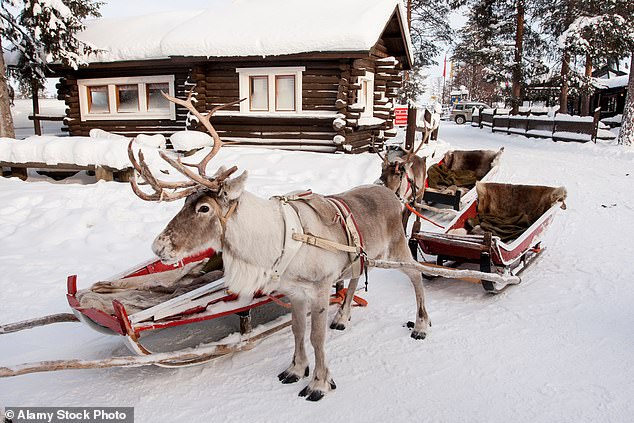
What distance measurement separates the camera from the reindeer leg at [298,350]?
146 inches

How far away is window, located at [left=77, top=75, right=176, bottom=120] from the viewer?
16641mm

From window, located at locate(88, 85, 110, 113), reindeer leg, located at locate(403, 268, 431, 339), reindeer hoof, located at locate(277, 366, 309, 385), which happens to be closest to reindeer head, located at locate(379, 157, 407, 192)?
reindeer leg, located at locate(403, 268, 431, 339)

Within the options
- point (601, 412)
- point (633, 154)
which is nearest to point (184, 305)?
point (601, 412)

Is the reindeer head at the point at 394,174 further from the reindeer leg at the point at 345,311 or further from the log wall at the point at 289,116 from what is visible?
the log wall at the point at 289,116

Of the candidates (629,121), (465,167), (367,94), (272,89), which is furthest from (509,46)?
(465,167)

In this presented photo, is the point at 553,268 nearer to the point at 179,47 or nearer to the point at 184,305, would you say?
the point at 184,305

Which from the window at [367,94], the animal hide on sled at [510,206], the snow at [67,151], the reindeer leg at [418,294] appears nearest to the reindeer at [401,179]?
the animal hide on sled at [510,206]

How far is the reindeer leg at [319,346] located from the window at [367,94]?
11.9m

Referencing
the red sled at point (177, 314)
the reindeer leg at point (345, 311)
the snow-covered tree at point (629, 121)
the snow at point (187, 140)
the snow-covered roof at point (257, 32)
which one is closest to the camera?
the red sled at point (177, 314)

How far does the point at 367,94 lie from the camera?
53.2 feet

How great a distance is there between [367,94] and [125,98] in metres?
8.77

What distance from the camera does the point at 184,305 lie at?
363 centimetres

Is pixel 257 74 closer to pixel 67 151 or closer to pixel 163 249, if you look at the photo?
pixel 67 151

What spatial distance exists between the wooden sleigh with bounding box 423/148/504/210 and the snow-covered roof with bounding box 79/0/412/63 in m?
4.20
